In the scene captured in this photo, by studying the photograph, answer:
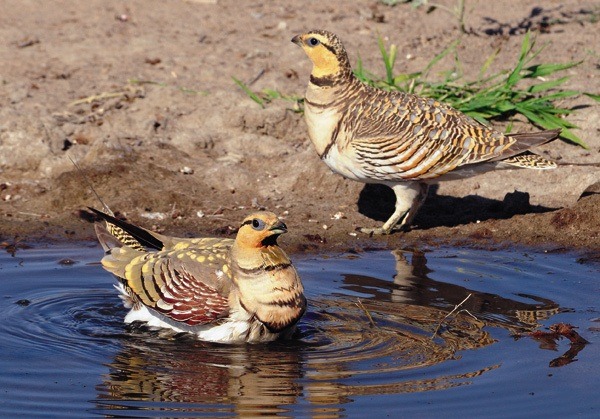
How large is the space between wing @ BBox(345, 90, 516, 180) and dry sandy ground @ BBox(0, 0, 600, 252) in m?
0.69

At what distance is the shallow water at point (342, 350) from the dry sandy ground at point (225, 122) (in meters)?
0.84

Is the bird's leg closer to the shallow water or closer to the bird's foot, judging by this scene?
the bird's foot

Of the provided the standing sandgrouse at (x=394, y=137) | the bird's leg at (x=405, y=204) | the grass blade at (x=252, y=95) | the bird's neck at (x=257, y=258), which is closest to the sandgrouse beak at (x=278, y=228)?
→ the bird's neck at (x=257, y=258)

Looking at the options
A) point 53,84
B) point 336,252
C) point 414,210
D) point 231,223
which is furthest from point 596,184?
point 53,84

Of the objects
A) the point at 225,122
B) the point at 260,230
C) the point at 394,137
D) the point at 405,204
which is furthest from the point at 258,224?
the point at 225,122

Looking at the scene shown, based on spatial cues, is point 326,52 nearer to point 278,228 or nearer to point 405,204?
point 405,204

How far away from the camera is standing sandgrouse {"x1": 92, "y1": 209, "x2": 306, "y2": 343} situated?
268 inches

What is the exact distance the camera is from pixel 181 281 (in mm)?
6980

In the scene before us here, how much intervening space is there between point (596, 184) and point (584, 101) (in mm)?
1711

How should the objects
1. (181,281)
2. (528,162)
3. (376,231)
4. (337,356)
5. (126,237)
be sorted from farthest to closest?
(376,231) → (528,162) → (126,237) → (181,281) → (337,356)

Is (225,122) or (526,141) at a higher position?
(225,122)

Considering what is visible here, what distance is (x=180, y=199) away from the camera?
9.90 m

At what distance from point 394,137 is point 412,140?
0.15m

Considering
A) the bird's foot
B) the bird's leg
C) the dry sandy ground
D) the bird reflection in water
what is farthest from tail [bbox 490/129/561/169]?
the bird reflection in water
